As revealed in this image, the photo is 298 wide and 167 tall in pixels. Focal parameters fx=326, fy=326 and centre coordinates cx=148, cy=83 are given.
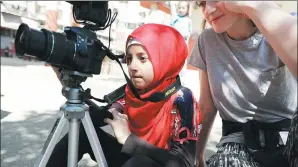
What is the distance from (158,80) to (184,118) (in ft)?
0.53

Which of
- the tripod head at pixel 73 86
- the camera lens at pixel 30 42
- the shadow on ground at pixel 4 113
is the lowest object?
the shadow on ground at pixel 4 113

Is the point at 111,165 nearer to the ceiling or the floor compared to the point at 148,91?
nearer to the floor

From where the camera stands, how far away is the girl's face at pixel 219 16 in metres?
1.00

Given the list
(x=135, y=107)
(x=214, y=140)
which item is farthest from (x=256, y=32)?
(x=214, y=140)

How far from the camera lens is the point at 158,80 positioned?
1148 mm

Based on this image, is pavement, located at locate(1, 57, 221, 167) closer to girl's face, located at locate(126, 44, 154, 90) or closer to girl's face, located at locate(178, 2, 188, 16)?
girl's face, located at locate(126, 44, 154, 90)

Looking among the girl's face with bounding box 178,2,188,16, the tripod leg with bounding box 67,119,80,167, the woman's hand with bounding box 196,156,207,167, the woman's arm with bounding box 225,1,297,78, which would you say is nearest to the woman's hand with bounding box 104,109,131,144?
the tripod leg with bounding box 67,119,80,167

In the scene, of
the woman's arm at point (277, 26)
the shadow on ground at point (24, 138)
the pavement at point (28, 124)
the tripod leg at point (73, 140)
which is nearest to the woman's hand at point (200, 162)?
the pavement at point (28, 124)

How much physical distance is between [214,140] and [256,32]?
1879 mm

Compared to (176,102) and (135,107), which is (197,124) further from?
(135,107)

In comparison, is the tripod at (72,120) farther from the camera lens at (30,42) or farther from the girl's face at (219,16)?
the girl's face at (219,16)

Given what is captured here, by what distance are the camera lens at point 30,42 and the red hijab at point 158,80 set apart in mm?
361

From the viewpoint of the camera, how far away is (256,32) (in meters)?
1.12

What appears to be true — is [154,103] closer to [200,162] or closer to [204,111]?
[204,111]
